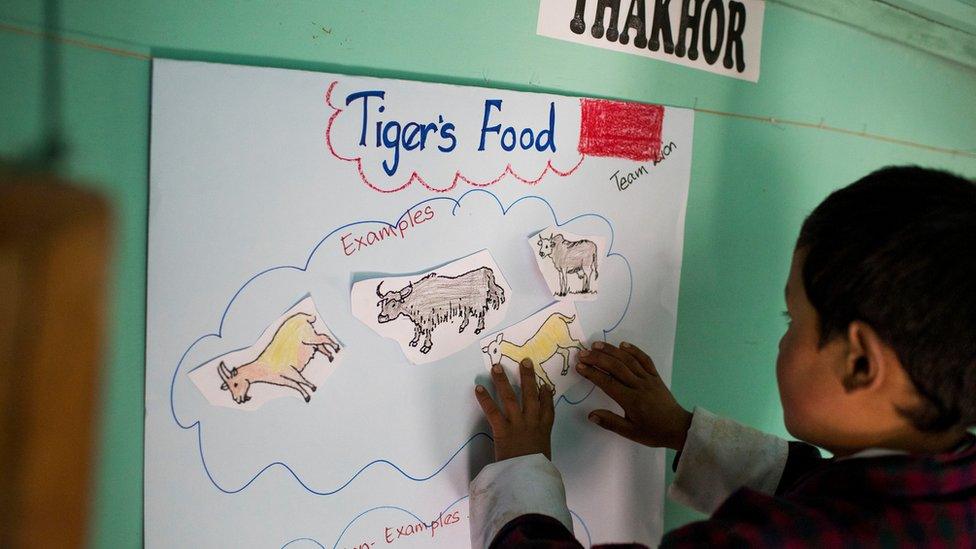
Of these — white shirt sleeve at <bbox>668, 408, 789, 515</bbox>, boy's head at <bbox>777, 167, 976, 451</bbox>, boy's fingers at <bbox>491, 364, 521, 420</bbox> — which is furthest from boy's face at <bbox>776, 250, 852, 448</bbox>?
boy's fingers at <bbox>491, 364, 521, 420</bbox>

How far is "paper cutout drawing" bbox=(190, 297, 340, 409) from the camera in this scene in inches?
22.9

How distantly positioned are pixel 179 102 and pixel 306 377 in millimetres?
258

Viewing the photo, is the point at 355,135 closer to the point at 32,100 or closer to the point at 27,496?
the point at 32,100

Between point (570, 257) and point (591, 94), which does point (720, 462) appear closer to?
point (570, 257)

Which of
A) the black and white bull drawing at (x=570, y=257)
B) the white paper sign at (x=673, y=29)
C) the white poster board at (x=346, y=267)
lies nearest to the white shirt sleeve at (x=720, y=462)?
the white poster board at (x=346, y=267)

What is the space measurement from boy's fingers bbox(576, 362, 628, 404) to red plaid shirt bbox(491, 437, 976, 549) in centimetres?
23

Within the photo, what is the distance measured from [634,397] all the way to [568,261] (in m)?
0.18

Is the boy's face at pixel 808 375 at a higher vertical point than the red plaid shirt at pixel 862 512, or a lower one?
higher

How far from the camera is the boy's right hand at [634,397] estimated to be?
79 centimetres

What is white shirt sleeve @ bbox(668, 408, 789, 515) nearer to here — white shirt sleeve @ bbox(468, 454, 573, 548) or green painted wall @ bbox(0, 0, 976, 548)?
green painted wall @ bbox(0, 0, 976, 548)

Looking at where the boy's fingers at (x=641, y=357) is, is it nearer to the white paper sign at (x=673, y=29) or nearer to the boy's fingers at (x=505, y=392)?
the boy's fingers at (x=505, y=392)

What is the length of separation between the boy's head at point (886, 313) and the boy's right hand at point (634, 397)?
0.58 ft

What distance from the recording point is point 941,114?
1.15 meters

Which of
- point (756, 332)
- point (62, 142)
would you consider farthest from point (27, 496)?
point (756, 332)
